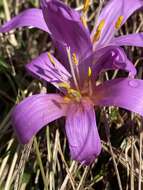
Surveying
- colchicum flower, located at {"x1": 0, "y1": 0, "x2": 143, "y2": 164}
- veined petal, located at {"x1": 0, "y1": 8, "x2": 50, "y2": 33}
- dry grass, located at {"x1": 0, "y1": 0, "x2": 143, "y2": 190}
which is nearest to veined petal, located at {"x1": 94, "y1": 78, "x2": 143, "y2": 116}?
colchicum flower, located at {"x1": 0, "y1": 0, "x2": 143, "y2": 164}

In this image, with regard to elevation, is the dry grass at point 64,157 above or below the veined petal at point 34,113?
below

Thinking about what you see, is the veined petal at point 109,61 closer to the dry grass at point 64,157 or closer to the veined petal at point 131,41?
the veined petal at point 131,41

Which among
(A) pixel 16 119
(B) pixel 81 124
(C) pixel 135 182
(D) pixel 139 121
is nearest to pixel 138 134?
(D) pixel 139 121

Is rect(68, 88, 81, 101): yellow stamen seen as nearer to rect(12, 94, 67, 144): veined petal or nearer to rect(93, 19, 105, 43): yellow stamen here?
rect(12, 94, 67, 144): veined petal

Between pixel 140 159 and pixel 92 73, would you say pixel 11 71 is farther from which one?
pixel 140 159

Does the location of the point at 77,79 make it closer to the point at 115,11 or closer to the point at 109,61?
the point at 109,61

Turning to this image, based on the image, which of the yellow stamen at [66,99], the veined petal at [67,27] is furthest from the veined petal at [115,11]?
the yellow stamen at [66,99]
